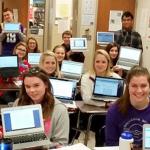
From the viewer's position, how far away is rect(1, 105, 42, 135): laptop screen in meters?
2.36

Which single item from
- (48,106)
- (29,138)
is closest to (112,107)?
(48,106)

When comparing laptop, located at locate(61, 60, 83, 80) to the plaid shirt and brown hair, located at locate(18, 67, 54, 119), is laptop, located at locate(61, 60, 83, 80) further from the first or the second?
brown hair, located at locate(18, 67, 54, 119)

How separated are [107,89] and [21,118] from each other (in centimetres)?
202

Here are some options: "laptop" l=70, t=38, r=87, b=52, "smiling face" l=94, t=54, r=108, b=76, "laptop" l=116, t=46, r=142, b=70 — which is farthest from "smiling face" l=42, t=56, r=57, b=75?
"laptop" l=70, t=38, r=87, b=52

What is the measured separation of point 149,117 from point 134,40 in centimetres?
402

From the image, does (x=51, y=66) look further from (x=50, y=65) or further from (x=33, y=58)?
(x=33, y=58)

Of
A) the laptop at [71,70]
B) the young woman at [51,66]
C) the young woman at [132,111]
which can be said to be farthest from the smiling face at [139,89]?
the laptop at [71,70]

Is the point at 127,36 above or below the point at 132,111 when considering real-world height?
above

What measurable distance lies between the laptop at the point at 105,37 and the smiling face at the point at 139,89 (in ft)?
12.6

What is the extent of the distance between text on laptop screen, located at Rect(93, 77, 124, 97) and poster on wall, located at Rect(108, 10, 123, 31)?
371 centimetres

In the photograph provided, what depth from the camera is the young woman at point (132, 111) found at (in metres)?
2.66

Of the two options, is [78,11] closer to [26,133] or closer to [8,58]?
[8,58]

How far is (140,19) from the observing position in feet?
Answer: 24.7

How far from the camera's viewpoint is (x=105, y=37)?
21.5ft
